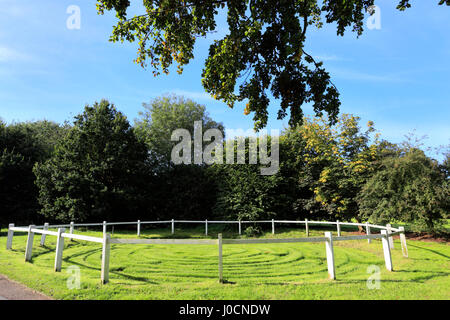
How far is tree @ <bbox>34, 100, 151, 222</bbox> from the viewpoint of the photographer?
823 inches

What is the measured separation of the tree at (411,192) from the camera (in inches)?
542

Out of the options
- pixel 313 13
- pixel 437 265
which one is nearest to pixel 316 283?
pixel 437 265

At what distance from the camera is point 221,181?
72.7 ft

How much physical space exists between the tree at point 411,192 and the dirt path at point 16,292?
15.6 meters

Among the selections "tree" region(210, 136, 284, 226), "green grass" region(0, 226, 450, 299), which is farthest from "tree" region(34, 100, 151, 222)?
"green grass" region(0, 226, 450, 299)

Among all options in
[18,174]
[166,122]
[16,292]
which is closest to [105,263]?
[16,292]

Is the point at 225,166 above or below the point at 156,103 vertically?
below

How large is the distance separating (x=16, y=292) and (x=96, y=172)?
17.7 meters

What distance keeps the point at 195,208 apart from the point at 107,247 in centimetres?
1796

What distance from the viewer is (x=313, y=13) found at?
30.0 ft

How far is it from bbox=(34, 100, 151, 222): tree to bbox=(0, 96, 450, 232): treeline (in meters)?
0.08

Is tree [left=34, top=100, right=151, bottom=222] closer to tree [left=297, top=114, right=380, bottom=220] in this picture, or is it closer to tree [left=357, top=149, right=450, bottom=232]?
tree [left=297, top=114, right=380, bottom=220]
